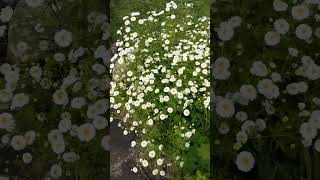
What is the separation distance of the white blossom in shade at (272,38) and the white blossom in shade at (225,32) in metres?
0.11

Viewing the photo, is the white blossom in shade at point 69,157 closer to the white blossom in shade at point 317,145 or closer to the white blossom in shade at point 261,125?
the white blossom in shade at point 261,125

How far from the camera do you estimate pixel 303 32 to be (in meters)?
1.46

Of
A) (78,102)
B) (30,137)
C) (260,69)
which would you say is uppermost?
(260,69)

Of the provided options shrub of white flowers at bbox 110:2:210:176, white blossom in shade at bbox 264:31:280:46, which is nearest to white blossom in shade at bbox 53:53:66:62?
shrub of white flowers at bbox 110:2:210:176

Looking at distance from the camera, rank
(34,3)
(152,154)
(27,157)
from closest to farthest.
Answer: (27,157) < (34,3) < (152,154)

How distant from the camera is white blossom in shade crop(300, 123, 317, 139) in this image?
1383 millimetres

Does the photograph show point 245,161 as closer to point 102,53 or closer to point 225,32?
point 225,32

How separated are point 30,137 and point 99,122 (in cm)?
23

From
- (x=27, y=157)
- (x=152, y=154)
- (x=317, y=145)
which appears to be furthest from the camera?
(x=152, y=154)

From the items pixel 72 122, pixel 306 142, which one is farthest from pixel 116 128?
pixel 306 142

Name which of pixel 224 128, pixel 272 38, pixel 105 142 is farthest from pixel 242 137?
pixel 105 142

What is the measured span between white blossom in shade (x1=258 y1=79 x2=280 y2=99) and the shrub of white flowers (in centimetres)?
44

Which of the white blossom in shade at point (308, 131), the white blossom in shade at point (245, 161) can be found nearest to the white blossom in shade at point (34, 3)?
the white blossom in shade at point (245, 161)

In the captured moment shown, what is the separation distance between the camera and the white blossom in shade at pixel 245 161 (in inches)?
55.8
